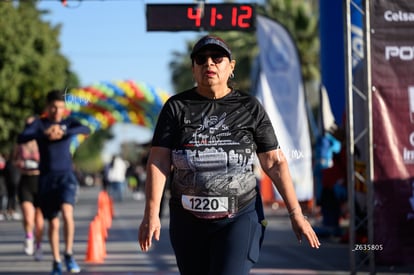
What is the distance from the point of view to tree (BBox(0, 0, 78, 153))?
151ft

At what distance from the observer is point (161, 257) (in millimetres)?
13219

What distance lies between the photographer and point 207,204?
5.64m

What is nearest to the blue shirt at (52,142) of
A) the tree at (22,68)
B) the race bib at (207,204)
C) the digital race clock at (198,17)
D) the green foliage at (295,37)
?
the digital race clock at (198,17)

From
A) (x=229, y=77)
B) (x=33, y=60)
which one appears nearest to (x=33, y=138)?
(x=229, y=77)

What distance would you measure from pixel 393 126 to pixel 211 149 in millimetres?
4268

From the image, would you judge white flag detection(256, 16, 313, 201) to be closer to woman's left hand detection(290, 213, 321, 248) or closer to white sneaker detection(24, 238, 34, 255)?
white sneaker detection(24, 238, 34, 255)

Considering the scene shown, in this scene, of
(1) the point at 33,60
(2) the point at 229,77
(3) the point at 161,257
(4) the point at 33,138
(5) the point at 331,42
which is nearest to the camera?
Answer: (2) the point at 229,77

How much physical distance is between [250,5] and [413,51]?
106 inches

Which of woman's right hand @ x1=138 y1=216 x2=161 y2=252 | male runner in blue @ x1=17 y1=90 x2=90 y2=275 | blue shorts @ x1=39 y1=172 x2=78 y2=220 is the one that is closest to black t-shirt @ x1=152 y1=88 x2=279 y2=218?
woman's right hand @ x1=138 y1=216 x2=161 y2=252

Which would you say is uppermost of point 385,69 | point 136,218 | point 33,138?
point 385,69

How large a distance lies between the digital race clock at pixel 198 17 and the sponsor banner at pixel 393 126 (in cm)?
234

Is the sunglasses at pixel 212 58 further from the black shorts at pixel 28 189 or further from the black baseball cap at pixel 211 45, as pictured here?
the black shorts at pixel 28 189

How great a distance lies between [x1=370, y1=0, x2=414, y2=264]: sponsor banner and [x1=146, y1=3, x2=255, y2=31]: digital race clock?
2.34m

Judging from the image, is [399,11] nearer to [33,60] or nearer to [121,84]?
[121,84]
